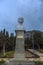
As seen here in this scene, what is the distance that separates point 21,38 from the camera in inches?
910

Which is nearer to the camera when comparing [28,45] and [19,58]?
[19,58]

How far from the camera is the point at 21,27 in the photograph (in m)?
22.6

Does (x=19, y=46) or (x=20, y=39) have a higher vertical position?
(x=20, y=39)

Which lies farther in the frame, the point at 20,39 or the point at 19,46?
the point at 19,46

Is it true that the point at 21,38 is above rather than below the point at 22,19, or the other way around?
below

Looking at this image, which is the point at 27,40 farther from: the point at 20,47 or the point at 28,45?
the point at 20,47

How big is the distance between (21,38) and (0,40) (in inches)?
1443

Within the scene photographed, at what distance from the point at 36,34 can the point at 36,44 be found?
16.9ft

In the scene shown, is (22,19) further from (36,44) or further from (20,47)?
(36,44)

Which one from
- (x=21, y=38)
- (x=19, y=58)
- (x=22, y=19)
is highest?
(x=22, y=19)

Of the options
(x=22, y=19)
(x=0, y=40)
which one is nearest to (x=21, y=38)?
(x=22, y=19)

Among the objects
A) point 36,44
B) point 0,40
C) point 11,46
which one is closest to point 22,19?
point 0,40

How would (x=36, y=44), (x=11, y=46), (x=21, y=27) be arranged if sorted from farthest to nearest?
(x=36, y=44) → (x=11, y=46) → (x=21, y=27)

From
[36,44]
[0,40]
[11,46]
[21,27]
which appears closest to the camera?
[21,27]
